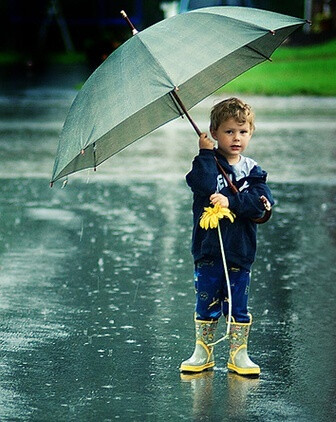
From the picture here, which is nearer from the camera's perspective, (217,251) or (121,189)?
(217,251)

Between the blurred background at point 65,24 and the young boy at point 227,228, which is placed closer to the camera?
the young boy at point 227,228

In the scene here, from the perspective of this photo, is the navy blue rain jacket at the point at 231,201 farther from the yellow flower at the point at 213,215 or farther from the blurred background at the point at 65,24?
the blurred background at the point at 65,24

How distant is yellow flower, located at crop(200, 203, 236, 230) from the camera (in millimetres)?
5730

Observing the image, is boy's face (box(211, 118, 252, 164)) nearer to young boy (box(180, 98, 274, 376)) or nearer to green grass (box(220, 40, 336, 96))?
young boy (box(180, 98, 274, 376))

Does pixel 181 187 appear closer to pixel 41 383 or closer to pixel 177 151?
pixel 177 151

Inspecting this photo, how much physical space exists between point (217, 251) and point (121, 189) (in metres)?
6.80

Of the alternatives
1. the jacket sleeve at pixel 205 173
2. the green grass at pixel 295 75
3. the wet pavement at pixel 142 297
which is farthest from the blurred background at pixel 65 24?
the jacket sleeve at pixel 205 173

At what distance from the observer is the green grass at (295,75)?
84.4ft

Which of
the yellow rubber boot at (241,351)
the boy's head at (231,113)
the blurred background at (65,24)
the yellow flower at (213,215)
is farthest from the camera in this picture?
the blurred background at (65,24)

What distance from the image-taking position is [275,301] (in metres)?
7.75

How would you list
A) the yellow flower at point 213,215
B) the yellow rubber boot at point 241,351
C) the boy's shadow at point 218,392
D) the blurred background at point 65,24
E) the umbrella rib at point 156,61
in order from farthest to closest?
the blurred background at point 65,24 < the yellow rubber boot at point 241,351 < the yellow flower at point 213,215 < the umbrella rib at point 156,61 < the boy's shadow at point 218,392

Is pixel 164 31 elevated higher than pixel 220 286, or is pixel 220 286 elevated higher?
pixel 164 31

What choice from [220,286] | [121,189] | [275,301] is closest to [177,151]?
[121,189]

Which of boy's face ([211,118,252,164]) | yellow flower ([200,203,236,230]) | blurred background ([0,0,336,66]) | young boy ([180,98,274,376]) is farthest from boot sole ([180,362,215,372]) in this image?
blurred background ([0,0,336,66])
